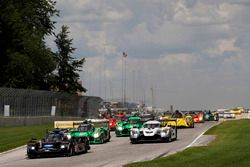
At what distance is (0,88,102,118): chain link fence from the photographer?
177 feet

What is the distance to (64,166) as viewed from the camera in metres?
24.7

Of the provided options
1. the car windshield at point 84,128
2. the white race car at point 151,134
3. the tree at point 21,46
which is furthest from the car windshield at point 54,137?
the tree at point 21,46

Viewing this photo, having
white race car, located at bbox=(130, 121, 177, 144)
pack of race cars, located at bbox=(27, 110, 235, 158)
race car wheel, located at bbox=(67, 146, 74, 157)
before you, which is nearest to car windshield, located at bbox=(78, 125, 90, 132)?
pack of race cars, located at bbox=(27, 110, 235, 158)

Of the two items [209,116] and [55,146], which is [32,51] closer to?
[209,116]

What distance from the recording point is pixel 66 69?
3770 inches

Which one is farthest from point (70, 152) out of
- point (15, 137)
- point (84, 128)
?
point (15, 137)

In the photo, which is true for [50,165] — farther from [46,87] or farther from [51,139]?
[46,87]

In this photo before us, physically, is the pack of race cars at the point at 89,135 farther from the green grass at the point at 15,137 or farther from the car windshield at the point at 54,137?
the green grass at the point at 15,137

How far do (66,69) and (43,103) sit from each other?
3420 centimetres

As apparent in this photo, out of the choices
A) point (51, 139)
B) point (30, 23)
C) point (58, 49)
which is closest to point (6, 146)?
point (51, 139)

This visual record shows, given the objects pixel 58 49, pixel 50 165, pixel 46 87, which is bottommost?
pixel 50 165

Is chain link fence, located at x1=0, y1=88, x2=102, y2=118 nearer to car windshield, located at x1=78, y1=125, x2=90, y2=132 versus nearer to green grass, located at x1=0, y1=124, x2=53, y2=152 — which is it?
green grass, located at x1=0, y1=124, x2=53, y2=152

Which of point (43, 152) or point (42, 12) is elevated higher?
point (42, 12)

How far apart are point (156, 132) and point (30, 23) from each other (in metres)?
49.7
